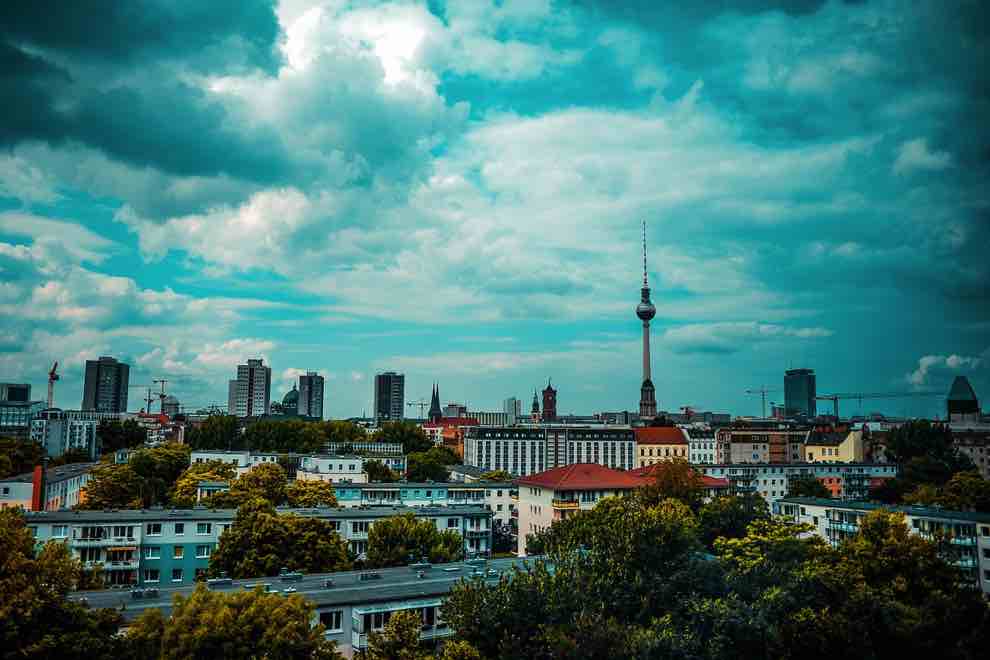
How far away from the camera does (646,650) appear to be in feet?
105

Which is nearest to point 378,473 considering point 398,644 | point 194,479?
point 194,479

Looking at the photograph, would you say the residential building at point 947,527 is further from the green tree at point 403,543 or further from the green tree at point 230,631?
the green tree at point 230,631

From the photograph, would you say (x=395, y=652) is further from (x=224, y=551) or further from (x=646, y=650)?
(x=224, y=551)

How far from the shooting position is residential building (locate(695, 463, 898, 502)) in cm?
12525

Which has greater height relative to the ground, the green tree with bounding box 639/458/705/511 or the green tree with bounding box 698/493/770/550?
the green tree with bounding box 639/458/705/511

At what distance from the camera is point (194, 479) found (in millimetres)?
87000

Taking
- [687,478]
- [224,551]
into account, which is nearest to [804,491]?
[687,478]

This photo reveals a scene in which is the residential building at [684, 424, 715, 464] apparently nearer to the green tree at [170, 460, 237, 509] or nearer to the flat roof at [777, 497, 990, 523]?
the flat roof at [777, 497, 990, 523]

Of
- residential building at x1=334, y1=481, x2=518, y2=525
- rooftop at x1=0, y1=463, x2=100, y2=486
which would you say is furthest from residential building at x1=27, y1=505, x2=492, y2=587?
rooftop at x1=0, y1=463, x2=100, y2=486

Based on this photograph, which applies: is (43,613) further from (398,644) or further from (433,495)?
(433,495)

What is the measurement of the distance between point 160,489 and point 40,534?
130ft

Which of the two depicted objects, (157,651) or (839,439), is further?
(839,439)

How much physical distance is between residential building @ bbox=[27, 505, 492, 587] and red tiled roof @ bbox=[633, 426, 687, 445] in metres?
115

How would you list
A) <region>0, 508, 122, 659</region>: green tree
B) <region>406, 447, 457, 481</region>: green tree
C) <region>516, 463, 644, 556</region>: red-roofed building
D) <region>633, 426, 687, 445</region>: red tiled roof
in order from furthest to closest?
<region>633, 426, 687, 445</region>: red tiled roof < <region>406, 447, 457, 481</region>: green tree < <region>516, 463, 644, 556</region>: red-roofed building < <region>0, 508, 122, 659</region>: green tree
